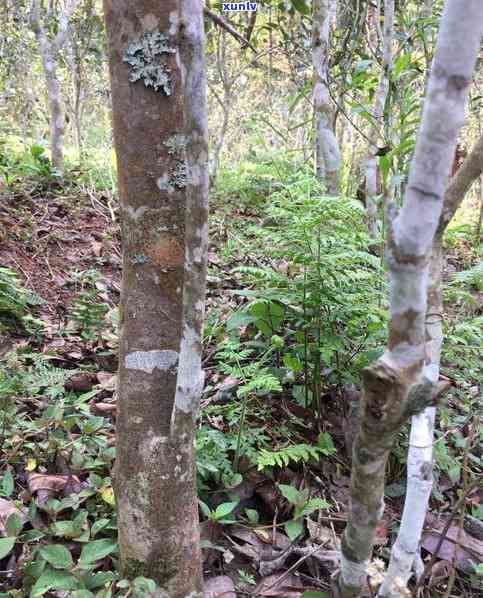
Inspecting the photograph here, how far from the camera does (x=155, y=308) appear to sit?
146 cm

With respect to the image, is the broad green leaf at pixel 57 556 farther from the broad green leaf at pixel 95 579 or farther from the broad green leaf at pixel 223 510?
the broad green leaf at pixel 223 510

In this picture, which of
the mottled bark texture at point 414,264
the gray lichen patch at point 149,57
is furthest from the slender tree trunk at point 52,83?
the mottled bark texture at point 414,264

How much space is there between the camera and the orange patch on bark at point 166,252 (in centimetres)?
143

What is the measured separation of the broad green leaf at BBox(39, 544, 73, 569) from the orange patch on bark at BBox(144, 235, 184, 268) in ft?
2.92

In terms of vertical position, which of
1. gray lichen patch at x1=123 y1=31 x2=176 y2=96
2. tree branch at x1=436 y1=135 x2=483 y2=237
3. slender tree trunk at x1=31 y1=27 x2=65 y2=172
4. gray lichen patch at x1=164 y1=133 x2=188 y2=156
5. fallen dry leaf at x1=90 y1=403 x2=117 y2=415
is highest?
slender tree trunk at x1=31 y1=27 x2=65 y2=172

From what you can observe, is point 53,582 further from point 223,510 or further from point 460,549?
point 460,549

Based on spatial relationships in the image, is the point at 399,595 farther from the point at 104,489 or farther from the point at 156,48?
the point at 156,48

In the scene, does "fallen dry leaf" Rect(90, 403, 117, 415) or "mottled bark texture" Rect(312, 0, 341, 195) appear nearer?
"fallen dry leaf" Rect(90, 403, 117, 415)

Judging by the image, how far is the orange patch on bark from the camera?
4.71ft

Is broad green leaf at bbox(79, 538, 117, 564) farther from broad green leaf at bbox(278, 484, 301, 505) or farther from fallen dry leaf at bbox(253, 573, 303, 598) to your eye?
broad green leaf at bbox(278, 484, 301, 505)

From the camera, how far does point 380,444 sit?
1027 millimetres

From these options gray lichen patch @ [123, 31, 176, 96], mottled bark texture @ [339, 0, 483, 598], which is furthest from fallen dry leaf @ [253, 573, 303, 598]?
gray lichen patch @ [123, 31, 176, 96]

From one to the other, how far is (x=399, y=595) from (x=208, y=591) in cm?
70

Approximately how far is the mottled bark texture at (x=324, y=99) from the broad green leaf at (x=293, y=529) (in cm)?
238
